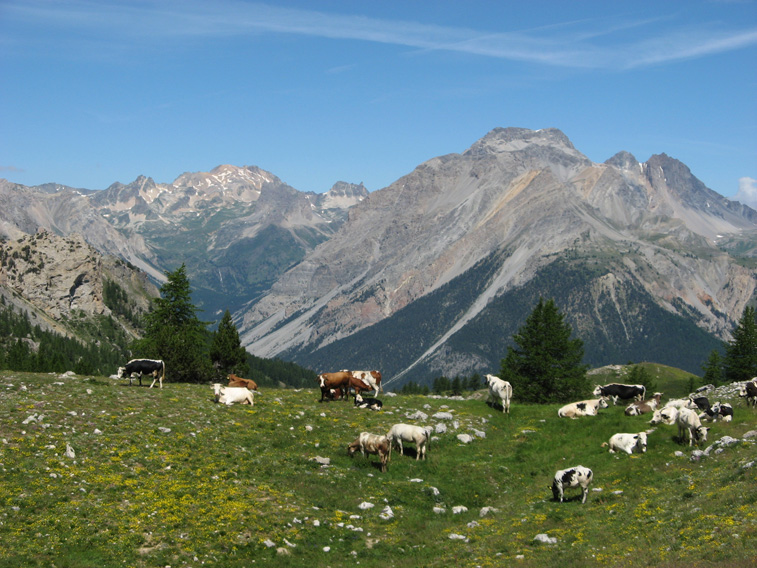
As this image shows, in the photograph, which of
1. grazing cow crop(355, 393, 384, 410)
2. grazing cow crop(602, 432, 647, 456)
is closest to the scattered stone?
grazing cow crop(602, 432, 647, 456)

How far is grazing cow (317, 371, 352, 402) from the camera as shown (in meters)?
52.0

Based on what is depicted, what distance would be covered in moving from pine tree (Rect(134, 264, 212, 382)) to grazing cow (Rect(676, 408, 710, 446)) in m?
46.4

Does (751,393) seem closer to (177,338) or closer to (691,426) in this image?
(691,426)

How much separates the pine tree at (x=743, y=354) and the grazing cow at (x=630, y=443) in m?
79.0

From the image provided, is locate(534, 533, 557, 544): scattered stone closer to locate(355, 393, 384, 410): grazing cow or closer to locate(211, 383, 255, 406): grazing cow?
locate(355, 393, 384, 410): grazing cow

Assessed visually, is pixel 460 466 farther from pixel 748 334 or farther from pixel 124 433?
pixel 748 334

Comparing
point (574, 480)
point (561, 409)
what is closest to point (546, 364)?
point (561, 409)

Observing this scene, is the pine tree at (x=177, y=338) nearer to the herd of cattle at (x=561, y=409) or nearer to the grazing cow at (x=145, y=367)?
the herd of cattle at (x=561, y=409)

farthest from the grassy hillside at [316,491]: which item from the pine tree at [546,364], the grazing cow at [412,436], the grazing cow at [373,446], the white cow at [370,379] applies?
the pine tree at [546,364]

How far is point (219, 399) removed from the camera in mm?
47094

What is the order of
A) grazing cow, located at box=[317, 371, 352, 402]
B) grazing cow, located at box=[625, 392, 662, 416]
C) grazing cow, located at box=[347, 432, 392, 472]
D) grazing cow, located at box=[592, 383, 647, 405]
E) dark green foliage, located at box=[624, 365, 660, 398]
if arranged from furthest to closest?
dark green foliage, located at box=[624, 365, 660, 398], grazing cow, located at box=[592, 383, 647, 405], grazing cow, located at box=[317, 371, 352, 402], grazing cow, located at box=[625, 392, 662, 416], grazing cow, located at box=[347, 432, 392, 472]

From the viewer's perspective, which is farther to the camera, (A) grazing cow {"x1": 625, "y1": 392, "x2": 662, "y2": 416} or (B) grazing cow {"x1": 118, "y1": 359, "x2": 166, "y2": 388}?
(B) grazing cow {"x1": 118, "y1": 359, "x2": 166, "y2": 388}

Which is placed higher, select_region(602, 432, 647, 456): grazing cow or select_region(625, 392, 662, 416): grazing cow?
select_region(625, 392, 662, 416): grazing cow

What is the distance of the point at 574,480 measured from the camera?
34.1 metres
